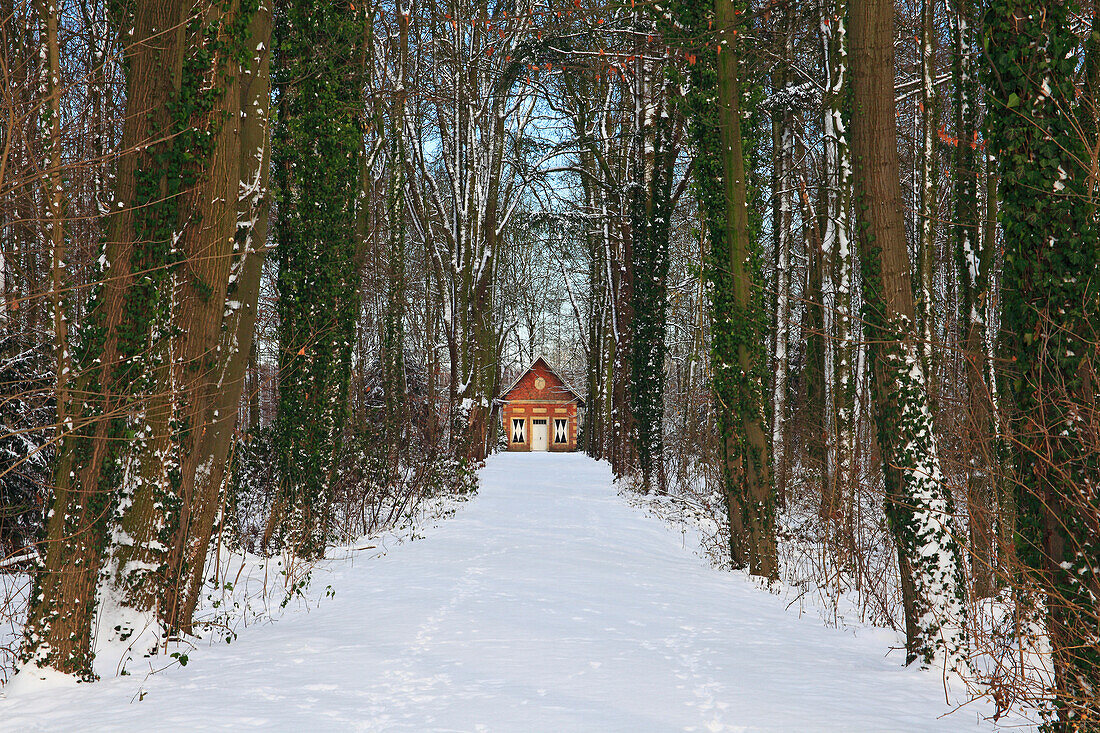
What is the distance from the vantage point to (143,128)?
5.54m

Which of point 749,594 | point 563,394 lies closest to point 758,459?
point 749,594

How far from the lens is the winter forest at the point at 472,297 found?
421 cm

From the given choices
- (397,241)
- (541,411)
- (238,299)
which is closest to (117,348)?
(238,299)

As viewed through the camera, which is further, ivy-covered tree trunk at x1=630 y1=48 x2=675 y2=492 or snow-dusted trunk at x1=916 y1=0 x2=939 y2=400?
ivy-covered tree trunk at x1=630 y1=48 x2=675 y2=492

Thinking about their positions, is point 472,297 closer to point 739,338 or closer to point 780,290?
point 780,290

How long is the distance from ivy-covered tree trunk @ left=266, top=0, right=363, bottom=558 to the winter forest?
1.8 inches

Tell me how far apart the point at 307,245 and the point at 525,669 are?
22.6 ft

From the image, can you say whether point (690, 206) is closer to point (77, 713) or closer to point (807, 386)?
point (807, 386)

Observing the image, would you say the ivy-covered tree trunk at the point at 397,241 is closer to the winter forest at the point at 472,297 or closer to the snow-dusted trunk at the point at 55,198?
the winter forest at the point at 472,297

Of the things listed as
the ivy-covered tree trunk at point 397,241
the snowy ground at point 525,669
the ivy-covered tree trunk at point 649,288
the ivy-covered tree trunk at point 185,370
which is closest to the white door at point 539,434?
the ivy-covered tree trunk at point 397,241

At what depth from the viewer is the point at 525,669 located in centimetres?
548

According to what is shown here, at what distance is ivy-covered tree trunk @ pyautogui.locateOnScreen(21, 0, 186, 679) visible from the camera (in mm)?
4953

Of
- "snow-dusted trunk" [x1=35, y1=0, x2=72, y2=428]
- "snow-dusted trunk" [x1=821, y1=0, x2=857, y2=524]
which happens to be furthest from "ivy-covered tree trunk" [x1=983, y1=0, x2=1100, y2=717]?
"snow-dusted trunk" [x1=35, y1=0, x2=72, y2=428]

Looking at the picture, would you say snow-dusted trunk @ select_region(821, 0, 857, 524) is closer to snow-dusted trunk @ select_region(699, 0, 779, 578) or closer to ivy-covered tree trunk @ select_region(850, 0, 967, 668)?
ivy-covered tree trunk @ select_region(850, 0, 967, 668)
